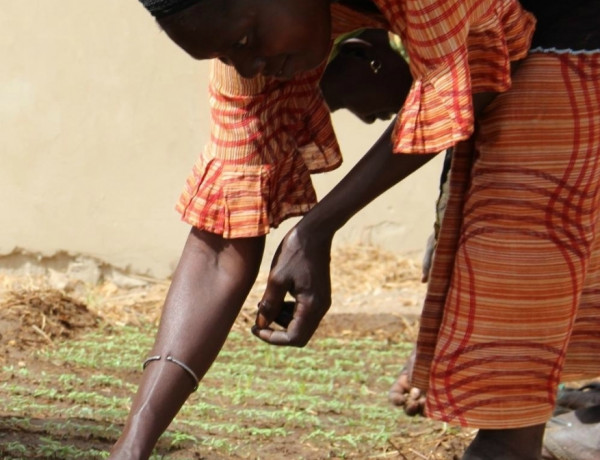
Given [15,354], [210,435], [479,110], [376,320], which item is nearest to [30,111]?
[15,354]

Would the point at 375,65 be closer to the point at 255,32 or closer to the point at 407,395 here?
the point at 255,32

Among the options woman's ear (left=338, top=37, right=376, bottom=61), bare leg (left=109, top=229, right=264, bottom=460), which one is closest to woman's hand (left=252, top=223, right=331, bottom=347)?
bare leg (left=109, top=229, right=264, bottom=460)

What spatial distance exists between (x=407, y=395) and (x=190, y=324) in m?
1.44

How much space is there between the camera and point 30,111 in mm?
5512

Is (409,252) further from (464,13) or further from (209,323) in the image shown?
(464,13)

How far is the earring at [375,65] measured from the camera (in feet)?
10.7

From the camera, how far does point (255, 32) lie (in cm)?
236

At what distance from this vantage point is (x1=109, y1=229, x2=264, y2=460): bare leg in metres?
2.66

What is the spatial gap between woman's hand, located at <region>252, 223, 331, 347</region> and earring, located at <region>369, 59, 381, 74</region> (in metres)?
0.85

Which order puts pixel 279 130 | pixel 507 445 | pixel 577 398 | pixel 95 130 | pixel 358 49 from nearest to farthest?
pixel 507 445
pixel 279 130
pixel 358 49
pixel 577 398
pixel 95 130

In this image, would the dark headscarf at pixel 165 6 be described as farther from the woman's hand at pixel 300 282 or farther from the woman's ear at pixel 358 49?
the woman's ear at pixel 358 49

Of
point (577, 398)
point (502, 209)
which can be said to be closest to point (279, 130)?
point (502, 209)

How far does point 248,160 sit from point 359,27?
0.43 m

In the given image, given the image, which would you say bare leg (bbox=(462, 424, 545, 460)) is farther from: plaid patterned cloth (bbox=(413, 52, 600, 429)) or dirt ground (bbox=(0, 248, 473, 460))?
dirt ground (bbox=(0, 248, 473, 460))
